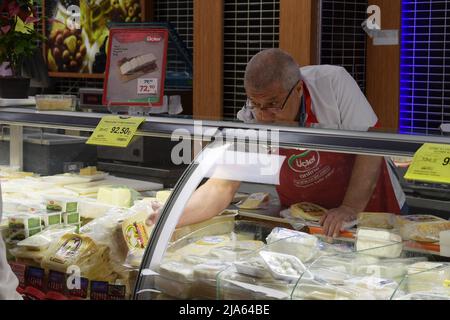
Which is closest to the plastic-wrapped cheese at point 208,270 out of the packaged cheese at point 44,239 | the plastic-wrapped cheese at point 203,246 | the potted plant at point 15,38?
the plastic-wrapped cheese at point 203,246

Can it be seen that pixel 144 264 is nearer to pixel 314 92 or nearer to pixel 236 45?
pixel 314 92

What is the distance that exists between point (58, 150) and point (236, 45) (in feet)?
7.84

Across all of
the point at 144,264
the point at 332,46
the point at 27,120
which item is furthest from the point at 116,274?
the point at 332,46

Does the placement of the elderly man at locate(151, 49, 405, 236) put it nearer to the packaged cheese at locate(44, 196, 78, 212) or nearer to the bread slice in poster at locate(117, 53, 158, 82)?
A: the bread slice in poster at locate(117, 53, 158, 82)

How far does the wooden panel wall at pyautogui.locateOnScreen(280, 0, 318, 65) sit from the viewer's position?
4660 millimetres

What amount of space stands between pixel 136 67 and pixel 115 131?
0.56m

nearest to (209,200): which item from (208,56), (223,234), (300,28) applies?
(223,234)

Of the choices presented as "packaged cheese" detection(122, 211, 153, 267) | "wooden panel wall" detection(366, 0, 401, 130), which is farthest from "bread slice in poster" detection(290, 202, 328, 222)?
"wooden panel wall" detection(366, 0, 401, 130)

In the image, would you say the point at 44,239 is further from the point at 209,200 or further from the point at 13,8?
the point at 13,8

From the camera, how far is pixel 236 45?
506 centimetres

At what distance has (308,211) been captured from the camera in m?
2.40

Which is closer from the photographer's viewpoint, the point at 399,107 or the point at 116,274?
the point at 116,274

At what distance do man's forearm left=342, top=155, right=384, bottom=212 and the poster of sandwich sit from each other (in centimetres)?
91

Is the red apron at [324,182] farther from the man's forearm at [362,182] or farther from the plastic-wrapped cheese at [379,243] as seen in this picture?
the plastic-wrapped cheese at [379,243]
